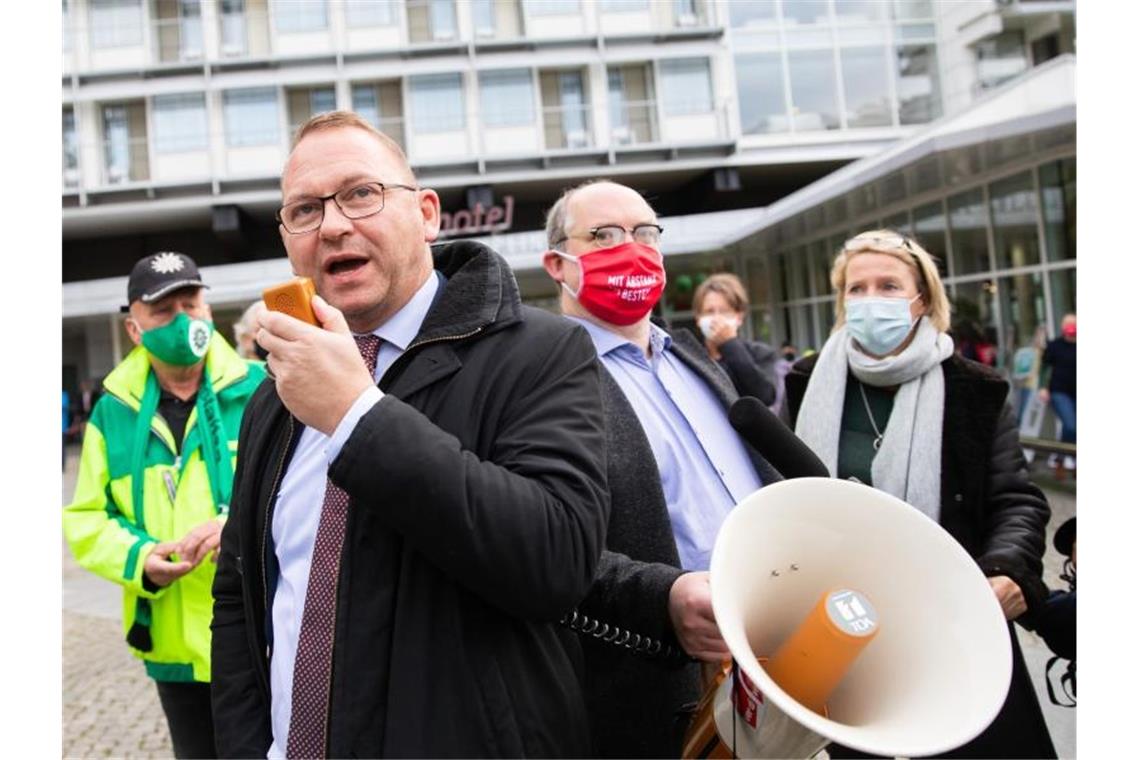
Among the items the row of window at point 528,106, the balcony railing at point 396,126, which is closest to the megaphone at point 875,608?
the row of window at point 528,106

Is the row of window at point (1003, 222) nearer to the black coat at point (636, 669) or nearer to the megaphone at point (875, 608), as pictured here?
the black coat at point (636, 669)

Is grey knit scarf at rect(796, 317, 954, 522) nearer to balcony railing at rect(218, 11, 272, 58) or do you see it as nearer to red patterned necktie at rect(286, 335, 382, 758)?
red patterned necktie at rect(286, 335, 382, 758)

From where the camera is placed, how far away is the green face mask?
279 centimetres

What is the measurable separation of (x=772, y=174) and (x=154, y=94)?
19.3m

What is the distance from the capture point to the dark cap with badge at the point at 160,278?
283cm

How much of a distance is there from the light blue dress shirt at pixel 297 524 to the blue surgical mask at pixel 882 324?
5.38 ft

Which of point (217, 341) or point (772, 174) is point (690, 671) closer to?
point (217, 341)

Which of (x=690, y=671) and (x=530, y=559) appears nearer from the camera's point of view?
(x=530, y=559)

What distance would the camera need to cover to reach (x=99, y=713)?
15.5 ft

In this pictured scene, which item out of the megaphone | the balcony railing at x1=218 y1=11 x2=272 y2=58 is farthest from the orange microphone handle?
the balcony railing at x1=218 y1=11 x2=272 y2=58

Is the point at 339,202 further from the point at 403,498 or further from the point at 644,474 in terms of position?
the point at 644,474

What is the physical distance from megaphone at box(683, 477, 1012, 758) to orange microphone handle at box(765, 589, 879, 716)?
0.05m

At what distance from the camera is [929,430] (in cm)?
251
